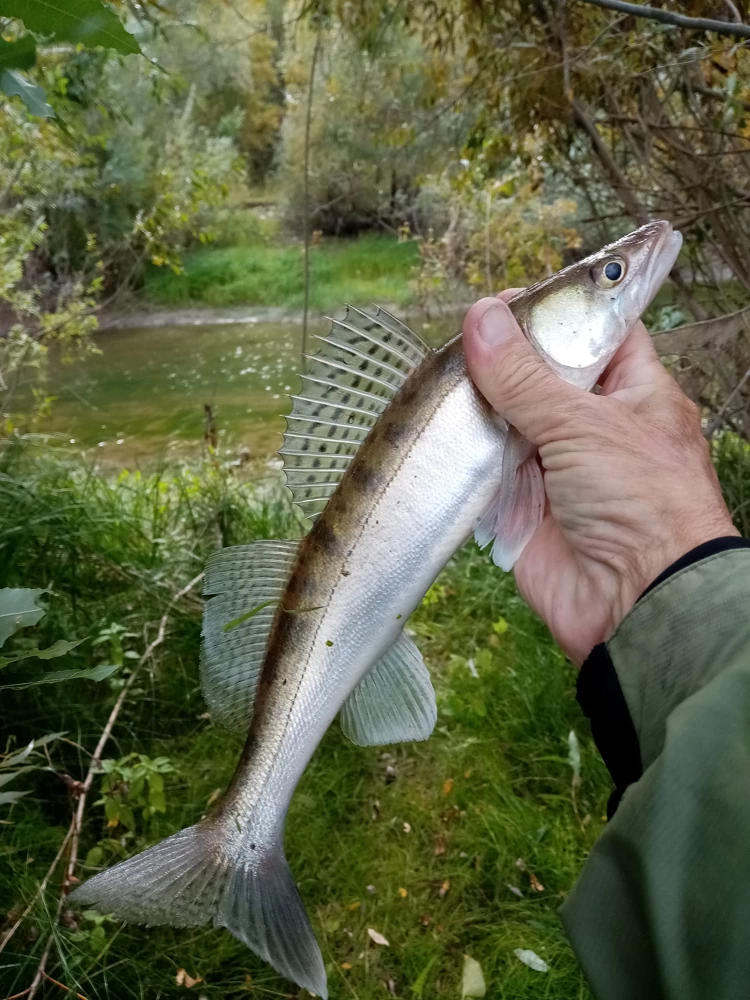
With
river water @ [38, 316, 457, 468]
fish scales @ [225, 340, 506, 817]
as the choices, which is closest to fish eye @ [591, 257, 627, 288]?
fish scales @ [225, 340, 506, 817]

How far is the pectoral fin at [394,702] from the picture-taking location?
189cm

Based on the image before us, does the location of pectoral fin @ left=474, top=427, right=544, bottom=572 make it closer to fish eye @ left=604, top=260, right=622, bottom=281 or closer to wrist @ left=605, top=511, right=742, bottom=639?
wrist @ left=605, top=511, right=742, bottom=639

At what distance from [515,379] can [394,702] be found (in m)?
0.94

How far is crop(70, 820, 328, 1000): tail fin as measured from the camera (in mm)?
1592

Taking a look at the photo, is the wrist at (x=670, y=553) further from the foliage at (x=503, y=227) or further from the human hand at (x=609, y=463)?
the foliage at (x=503, y=227)

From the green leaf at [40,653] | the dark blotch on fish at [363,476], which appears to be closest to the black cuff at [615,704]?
the dark blotch on fish at [363,476]

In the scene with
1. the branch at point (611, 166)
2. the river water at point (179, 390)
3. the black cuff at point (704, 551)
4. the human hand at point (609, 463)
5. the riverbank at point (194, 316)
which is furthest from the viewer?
the riverbank at point (194, 316)

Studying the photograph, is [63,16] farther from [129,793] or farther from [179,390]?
[179,390]

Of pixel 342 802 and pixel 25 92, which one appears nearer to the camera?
pixel 25 92

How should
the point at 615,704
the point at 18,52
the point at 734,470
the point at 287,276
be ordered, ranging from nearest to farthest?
the point at 18,52
the point at 615,704
the point at 734,470
the point at 287,276

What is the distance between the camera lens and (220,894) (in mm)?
1671

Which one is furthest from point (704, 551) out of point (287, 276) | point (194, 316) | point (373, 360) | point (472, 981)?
point (287, 276)

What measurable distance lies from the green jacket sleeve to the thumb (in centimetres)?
61

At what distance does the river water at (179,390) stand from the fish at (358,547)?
4.76 meters
